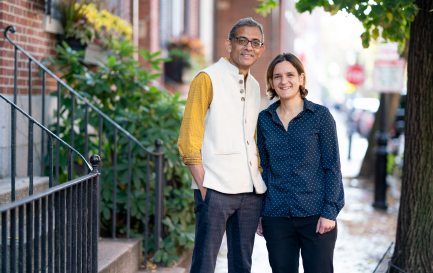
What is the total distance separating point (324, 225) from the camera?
418 cm

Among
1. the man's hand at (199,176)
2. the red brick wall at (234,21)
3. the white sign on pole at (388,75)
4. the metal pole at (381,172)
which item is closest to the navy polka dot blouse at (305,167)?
the man's hand at (199,176)

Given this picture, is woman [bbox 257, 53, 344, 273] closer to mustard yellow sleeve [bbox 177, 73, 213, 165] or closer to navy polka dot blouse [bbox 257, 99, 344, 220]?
navy polka dot blouse [bbox 257, 99, 344, 220]

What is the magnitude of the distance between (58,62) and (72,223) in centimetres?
340

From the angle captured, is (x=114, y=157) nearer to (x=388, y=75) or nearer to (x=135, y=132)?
(x=135, y=132)

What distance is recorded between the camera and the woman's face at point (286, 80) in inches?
169

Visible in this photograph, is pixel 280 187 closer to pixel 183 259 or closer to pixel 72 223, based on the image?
pixel 72 223

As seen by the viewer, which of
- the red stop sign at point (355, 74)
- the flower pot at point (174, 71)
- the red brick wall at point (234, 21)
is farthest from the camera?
the red stop sign at point (355, 74)

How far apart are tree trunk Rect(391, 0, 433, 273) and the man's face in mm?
2112

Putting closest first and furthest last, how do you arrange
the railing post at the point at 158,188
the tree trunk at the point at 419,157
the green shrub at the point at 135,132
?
the tree trunk at the point at 419,157 → the railing post at the point at 158,188 → the green shrub at the point at 135,132

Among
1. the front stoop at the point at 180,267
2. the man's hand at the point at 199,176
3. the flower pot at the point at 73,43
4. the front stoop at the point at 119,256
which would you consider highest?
the flower pot at the point at 73,43

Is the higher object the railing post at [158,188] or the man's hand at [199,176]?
the man's hand at [199,176]

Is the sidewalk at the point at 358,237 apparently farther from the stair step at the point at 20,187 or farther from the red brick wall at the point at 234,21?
the red brick wall at the point at 234,21

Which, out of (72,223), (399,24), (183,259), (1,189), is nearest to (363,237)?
(183,259)

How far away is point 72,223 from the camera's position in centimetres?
421
